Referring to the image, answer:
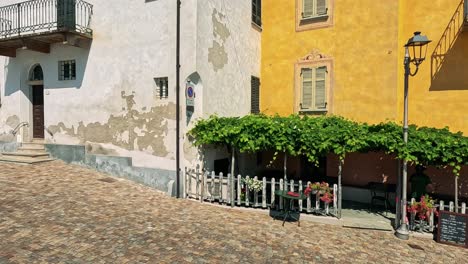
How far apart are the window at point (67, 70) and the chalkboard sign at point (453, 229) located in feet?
45.7

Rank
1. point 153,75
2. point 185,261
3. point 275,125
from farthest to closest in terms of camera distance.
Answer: point 153,75
point 275,125
point 185,261

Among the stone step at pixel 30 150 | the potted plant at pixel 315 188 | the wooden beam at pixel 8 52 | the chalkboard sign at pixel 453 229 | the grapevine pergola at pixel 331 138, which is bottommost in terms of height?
the chalkboard sign at pixel 453 229

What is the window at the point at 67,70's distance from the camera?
1237 cm

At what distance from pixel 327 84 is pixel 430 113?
3852 mm

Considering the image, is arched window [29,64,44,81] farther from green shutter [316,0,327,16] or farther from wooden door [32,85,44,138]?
green shutter [316,0,327,16]

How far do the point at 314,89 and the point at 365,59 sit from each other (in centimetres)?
223

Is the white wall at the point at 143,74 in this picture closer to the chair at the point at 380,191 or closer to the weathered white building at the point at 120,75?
the weathered white building at the point at 120,75

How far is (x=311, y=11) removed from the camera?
12.3 meters

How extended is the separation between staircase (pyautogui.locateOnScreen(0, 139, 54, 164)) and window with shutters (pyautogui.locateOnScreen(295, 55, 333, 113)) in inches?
433

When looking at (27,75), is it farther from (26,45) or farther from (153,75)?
(153,75)

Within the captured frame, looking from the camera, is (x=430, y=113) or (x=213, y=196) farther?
(x=430, y=113)

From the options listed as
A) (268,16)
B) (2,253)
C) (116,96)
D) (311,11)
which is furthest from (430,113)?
(2,253)

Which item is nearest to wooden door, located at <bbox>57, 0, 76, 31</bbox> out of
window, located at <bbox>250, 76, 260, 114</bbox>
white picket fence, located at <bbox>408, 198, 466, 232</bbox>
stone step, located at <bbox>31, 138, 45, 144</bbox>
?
stone step, located at <bbox>31, 138, 45, 144</bbox>

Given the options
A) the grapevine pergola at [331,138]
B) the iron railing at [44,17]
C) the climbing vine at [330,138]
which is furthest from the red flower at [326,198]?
the iron railing at [44,17]
